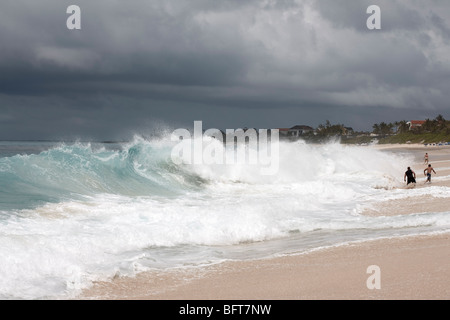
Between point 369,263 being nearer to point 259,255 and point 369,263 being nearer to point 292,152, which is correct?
point 259,255

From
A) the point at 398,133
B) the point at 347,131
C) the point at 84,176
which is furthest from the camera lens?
the point at 347,131

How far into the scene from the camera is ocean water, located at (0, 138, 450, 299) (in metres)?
7.46

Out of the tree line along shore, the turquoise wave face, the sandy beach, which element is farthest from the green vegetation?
the sandy beach

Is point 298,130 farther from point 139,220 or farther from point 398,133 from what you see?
point 139,220

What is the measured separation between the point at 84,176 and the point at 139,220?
20.1 feet

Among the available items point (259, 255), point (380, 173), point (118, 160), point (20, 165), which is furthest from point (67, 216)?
point (380, 173)

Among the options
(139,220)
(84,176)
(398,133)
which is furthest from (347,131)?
(139,220)

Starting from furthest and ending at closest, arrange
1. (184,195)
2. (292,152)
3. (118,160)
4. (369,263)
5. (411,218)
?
(292,152) → (118,160) → (184,195) → (411,218) → (369,263)

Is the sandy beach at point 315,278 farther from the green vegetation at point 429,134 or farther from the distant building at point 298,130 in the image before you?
the distant building at point 298,130

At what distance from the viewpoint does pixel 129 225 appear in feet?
34.2

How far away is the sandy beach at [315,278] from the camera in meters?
6.10

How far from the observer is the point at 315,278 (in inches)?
268

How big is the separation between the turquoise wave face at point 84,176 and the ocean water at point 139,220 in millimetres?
41
